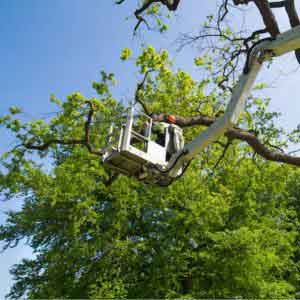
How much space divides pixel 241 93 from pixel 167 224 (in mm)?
9340

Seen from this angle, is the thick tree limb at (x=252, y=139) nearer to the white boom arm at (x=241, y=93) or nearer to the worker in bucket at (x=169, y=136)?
the worker in bucket at (x=169, y=136)

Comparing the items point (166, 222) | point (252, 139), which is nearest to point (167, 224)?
point (166, 222)

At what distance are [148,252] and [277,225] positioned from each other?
6251mm

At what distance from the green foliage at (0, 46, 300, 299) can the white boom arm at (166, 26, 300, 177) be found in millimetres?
5975

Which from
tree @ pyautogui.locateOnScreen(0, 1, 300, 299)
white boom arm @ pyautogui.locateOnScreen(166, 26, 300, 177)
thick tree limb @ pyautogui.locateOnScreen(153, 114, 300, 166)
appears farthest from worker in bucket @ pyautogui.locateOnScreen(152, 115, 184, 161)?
tree @ pyautogui.locateOnScreen(0, 1, 300, 299)

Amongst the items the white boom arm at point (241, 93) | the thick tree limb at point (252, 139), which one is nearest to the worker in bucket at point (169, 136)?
the thick tree limb at point (252, 139)

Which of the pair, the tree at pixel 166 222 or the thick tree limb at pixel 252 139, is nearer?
the thick tree limb at pixel 252 139

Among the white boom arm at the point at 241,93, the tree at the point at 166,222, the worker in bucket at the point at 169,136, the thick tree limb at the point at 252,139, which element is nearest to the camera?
the white boom arm at the point at 241,93

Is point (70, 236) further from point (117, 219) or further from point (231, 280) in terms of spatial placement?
point (231, 280)

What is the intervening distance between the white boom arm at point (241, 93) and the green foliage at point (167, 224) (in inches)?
235

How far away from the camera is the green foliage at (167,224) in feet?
45.0

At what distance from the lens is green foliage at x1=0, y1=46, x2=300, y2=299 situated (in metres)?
13.7

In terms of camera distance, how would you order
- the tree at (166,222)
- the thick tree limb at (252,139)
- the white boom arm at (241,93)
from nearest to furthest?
the white boom arm at (241,93) < the thick tree limb at (252,139) < the tree at (166,222)

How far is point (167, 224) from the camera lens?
1503 cm
